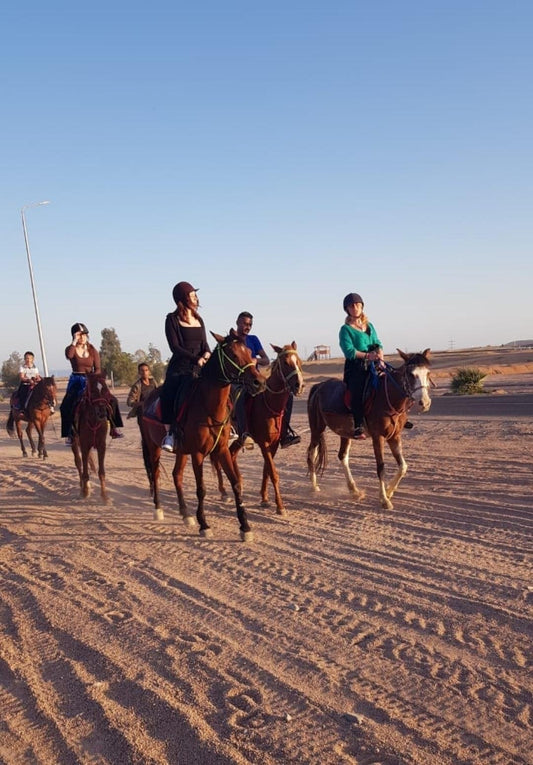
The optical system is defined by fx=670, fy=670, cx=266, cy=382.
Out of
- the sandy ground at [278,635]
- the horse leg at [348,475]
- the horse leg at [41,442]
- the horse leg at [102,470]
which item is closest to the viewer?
the sandy ground at [278,635]

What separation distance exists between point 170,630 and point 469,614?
2.71 meters

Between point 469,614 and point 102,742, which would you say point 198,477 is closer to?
point 469,614

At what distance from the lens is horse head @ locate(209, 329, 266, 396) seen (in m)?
8.71

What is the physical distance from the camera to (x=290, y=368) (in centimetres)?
1028

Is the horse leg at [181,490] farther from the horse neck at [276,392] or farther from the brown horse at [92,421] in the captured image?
the brown horse at [92,421]

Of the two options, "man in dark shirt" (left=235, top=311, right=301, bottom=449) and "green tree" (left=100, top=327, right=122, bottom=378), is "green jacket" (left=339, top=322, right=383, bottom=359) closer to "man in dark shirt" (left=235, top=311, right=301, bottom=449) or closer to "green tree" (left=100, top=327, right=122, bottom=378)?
"man in dark shirt" (left=235, top=311, right=301, bottom=449)

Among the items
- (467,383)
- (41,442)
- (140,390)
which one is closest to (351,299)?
(140,390)

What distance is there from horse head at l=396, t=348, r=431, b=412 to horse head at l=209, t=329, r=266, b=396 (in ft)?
9.45

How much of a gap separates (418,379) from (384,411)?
829 mm

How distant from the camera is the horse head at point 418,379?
1031 centimetres

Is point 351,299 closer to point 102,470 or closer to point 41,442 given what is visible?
point 102,470

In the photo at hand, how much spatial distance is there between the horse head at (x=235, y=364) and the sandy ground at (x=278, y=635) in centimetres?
216

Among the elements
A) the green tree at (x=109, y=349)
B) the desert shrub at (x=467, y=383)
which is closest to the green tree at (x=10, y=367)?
the green tree at (x=109, y=349)

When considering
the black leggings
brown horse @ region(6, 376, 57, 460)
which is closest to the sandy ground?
the black leggings
